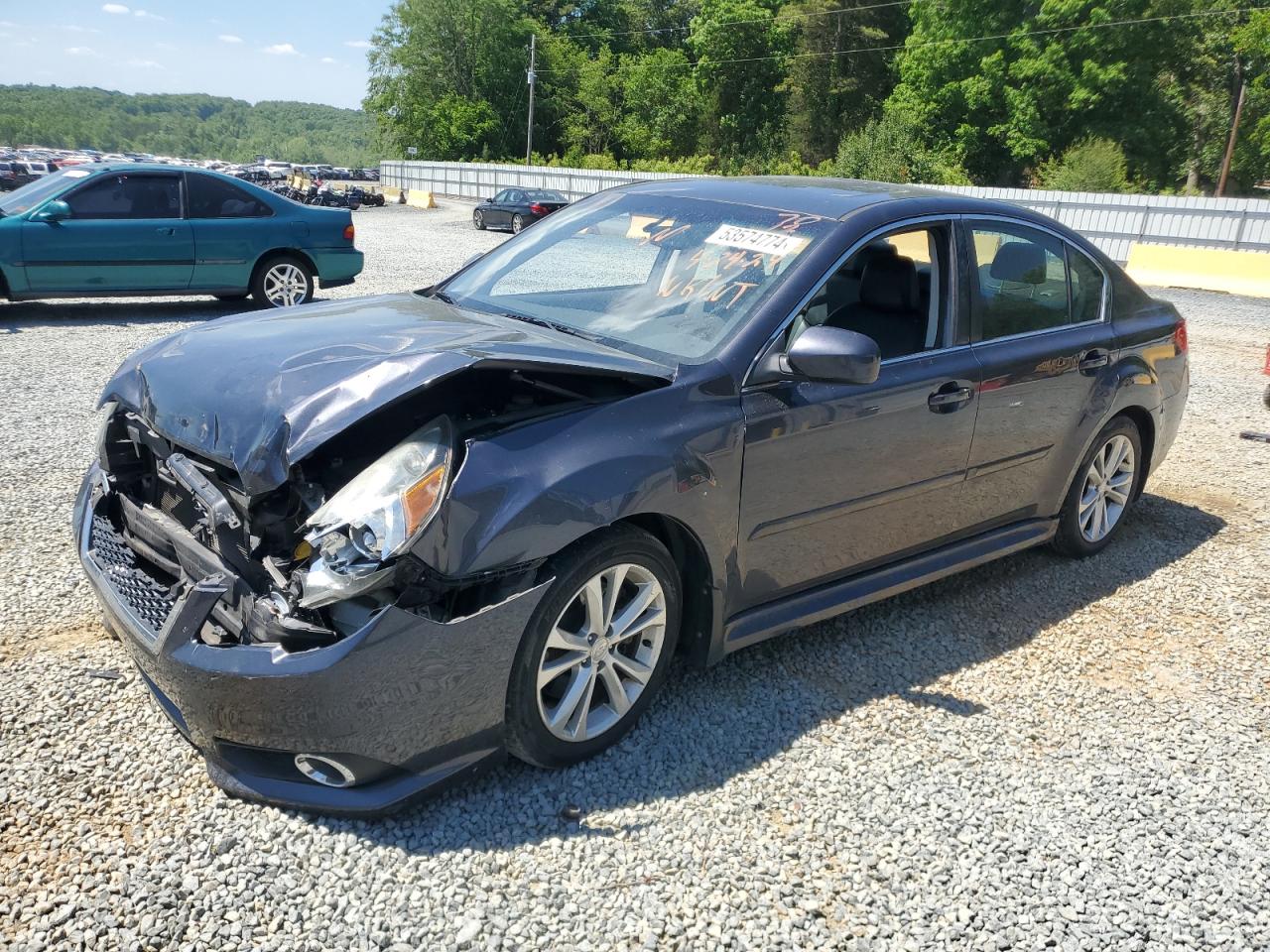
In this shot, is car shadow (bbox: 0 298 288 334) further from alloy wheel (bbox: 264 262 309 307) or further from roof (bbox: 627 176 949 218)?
roof (bbox: 627 176 949 218)

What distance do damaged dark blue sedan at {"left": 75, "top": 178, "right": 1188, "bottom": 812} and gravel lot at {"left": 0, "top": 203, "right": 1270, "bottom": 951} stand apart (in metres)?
0.20

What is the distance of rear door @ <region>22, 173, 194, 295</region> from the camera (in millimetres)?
9672

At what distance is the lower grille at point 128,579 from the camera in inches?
110

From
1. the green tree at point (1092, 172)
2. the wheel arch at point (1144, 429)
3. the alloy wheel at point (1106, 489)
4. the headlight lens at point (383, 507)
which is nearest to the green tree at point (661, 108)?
the green tree at point (1092, 172)

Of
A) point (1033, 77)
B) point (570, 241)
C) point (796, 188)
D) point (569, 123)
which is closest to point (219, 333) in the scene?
point (570, 241)

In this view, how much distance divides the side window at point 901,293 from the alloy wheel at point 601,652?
4.74 feet

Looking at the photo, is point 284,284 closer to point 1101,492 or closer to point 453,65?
point 1101,492

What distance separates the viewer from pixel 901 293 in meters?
3.93

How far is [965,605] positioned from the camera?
14.5 ft

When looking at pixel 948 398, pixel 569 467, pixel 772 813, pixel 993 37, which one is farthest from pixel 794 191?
pixel 993 37

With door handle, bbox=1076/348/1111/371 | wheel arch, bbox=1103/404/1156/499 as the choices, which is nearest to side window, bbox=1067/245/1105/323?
door handle, bbox=1076/348/1111/371

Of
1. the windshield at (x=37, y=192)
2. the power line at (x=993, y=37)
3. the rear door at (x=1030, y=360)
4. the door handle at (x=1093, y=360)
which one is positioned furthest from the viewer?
the power line at (x=993, y=37)

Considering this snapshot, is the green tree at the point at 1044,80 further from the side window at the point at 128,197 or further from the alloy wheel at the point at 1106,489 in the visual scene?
the alloy wheel at the point at 1106,489

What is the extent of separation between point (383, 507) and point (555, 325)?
1261 millimetres
